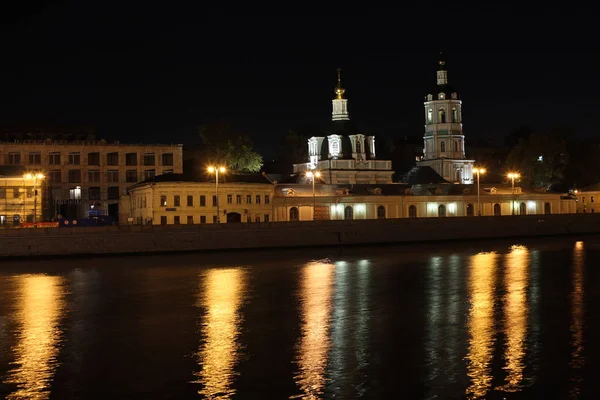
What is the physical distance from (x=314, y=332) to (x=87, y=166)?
73910 millimetres

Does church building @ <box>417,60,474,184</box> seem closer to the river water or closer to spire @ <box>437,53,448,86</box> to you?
spire @ <box>437,53,448,86</box>

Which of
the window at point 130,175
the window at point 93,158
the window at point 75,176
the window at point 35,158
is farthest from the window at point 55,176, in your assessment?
the window at point 130,175

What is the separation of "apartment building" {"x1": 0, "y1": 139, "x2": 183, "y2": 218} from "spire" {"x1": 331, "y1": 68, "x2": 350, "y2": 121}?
90.0ft

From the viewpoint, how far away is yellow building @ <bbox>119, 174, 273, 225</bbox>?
275 ft

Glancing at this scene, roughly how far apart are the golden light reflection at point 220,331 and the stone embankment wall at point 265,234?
1463 centimetres

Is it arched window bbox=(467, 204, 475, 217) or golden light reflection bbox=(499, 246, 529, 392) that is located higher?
arched window bbox=(467, 204, 475, 217)

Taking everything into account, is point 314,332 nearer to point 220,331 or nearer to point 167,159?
point 220,331

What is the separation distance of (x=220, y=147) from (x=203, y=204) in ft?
81.7

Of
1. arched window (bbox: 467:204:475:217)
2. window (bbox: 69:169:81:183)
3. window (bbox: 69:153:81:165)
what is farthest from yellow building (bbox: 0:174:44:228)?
arched window (bbox: 467:204:475:217)

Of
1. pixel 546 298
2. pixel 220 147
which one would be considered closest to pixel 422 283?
pixel 546 298

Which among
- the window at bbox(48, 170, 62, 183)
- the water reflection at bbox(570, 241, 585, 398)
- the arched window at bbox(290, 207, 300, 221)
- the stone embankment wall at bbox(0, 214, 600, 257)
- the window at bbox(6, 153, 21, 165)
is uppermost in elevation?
the window at bbox(6, 153, 21, 165)

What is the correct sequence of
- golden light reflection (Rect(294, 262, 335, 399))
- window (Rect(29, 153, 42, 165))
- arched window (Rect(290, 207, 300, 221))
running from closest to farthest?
golden light reflection (Rect(294, 262, 335, 399)) → arched window (Rect(290, 207, 300, 221)) → window (Rect(29, 153, 42, 165))

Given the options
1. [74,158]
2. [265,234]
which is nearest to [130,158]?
[74,158]

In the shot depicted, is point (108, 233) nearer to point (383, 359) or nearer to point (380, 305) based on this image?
point (380, 305)
